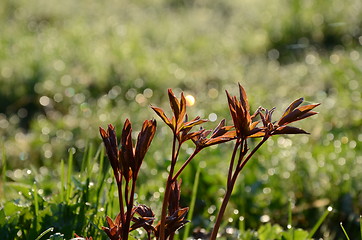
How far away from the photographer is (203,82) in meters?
4.84

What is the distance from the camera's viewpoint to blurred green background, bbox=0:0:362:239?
2.72 m

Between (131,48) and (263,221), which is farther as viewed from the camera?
(131,48)

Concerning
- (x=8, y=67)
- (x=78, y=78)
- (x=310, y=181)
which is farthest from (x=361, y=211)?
(x=8, y=67)

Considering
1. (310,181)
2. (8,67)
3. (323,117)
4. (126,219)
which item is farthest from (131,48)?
(126,219)

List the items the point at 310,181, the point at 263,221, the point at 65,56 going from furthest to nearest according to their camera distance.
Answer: the point at 65,56
the point at 310,181
the point at 263,221

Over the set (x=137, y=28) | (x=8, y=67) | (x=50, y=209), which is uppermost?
(x=137, y=28)

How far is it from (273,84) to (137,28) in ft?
6.20

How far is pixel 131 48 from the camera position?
207 inches

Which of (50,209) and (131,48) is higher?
(131,48)

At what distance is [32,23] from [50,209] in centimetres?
482

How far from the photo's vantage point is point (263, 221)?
2488mm

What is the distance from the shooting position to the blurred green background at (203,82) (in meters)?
2.72

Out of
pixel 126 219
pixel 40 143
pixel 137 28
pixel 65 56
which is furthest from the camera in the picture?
pixel 137 28

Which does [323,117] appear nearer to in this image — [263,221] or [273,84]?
[273,84]
